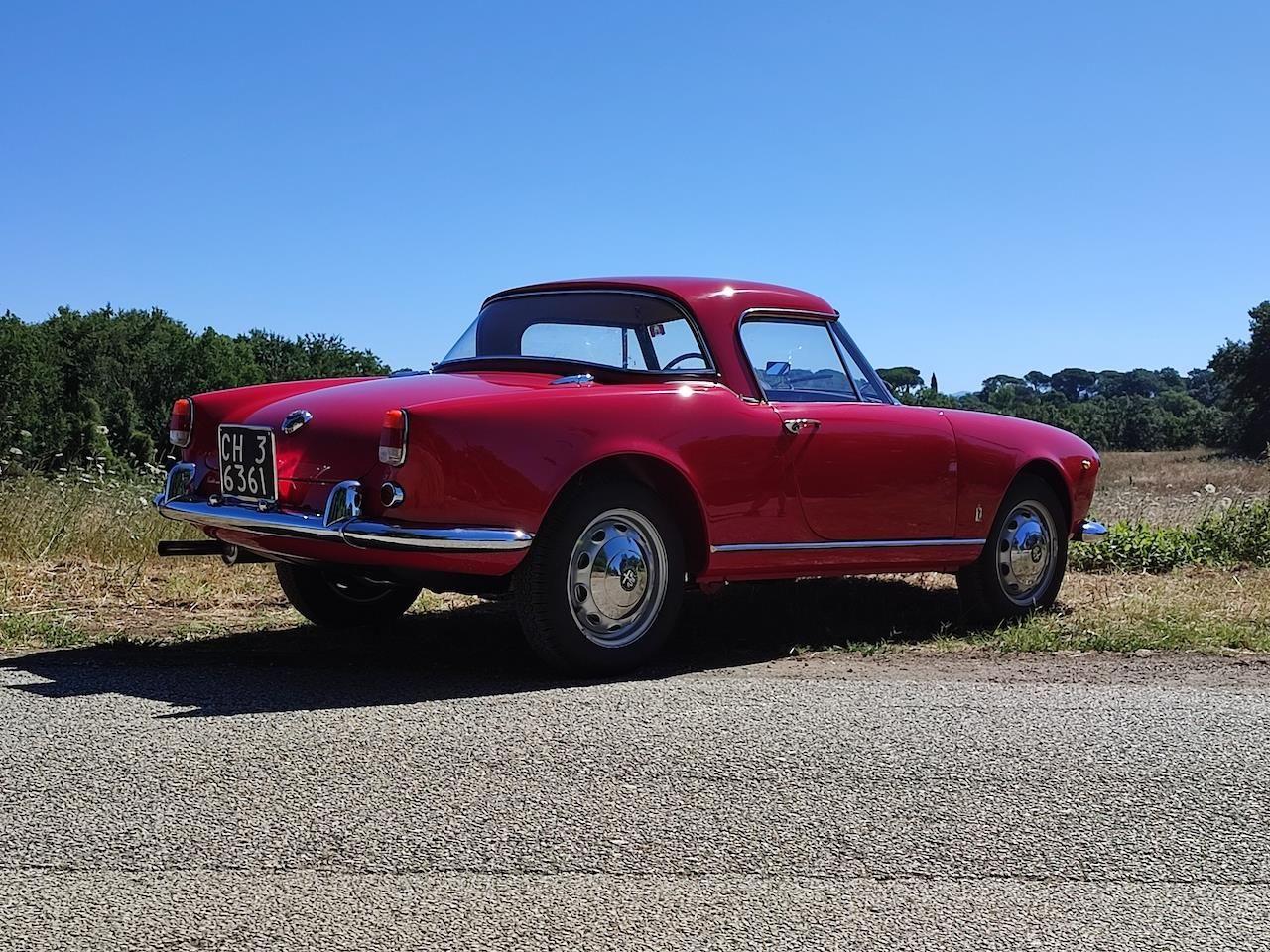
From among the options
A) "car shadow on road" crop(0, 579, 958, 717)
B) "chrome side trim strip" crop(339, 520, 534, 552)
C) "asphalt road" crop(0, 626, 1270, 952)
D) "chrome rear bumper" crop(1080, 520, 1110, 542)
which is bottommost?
"asphalt road" crop(0, 626, 1270, 952)

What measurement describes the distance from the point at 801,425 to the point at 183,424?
2559 mm

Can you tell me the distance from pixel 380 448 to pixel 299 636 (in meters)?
1.72

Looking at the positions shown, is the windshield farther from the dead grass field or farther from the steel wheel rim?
the dead grass field

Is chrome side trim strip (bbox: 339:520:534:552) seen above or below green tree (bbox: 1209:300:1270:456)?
below

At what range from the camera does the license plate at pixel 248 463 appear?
497 cm

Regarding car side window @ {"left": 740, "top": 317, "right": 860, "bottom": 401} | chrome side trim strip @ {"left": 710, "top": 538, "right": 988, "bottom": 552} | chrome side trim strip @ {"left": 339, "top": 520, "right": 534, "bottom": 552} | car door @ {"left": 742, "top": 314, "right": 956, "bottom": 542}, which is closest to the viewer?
chrome side trim strip @ {"left": 339, "top": 520, "right": 534, "bottom": 552}

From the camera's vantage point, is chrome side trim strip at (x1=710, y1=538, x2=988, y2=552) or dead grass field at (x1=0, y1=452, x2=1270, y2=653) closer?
chrome side trim strip at (x1=710, y1=538, x2=988, y2=552)

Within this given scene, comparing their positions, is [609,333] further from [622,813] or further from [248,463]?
[622,813]

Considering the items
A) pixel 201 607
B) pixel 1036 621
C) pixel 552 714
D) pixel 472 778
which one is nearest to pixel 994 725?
pixel 552 714

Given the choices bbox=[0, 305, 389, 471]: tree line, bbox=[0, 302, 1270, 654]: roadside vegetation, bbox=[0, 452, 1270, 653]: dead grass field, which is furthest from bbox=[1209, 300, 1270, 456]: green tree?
bbox=[0, 452, 1270, 653]: dead grass field

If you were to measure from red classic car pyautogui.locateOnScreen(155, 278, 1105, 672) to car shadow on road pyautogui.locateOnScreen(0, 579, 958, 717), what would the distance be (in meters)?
0.31

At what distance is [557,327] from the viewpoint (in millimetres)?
5922

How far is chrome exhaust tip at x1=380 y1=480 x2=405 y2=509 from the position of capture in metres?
4.61

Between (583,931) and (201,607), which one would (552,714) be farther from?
(201,607)
